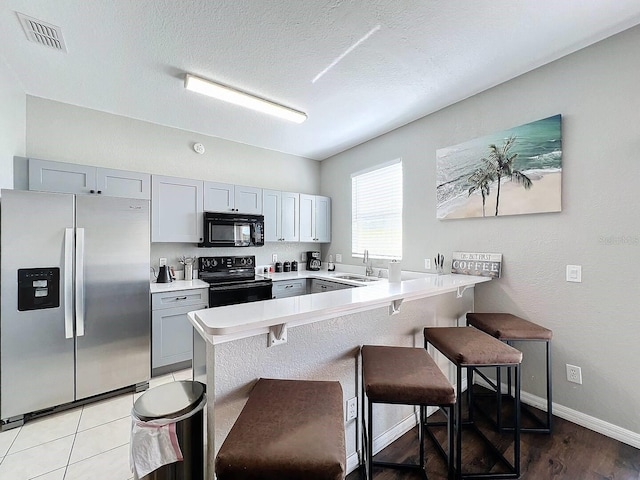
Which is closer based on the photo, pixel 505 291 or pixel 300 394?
pixel 300 394

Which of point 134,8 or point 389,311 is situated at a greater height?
point 134,8

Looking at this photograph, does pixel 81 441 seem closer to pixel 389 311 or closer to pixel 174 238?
pixel 174 238

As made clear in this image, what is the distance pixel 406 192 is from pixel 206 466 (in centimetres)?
315

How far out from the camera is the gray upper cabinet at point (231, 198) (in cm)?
354

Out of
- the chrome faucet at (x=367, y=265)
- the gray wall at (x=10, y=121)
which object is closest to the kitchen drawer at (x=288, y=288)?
the chrome faucet at (x=367, y=265)

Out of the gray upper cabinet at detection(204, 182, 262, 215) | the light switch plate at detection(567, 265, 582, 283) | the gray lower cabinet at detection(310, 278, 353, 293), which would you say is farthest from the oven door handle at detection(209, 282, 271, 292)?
the light switch plate at detection(567, 265, 582, 283)

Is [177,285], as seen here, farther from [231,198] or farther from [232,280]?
[231,198]

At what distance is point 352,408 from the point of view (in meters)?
1.71

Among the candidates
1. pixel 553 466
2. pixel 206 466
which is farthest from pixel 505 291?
pixel 206 466

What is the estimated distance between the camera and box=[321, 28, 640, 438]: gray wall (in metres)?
1.90

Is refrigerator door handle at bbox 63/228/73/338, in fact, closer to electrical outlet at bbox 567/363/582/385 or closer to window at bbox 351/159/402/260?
window at bbox 351/159/402/260

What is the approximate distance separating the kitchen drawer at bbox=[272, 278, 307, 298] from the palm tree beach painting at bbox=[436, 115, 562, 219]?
2.08m

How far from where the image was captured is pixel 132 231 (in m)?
2.59

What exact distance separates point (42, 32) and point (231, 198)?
84.1 inches
